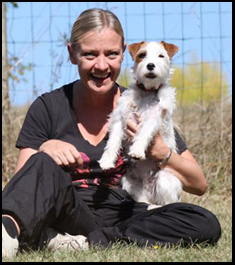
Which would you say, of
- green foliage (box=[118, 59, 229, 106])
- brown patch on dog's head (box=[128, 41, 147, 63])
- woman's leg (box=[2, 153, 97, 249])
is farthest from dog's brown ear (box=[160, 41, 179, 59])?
green foliage (box=[118, 59, 229, 106])

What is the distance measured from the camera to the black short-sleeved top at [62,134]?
3803 millimetres

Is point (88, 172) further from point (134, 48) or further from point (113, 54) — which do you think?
point (134, 48)

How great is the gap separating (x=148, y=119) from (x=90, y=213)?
2.89 feet

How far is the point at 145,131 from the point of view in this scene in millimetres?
4031

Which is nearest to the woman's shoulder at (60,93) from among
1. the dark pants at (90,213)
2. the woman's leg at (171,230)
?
the dark pants at (90,213)

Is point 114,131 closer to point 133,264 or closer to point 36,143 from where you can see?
point 36,143

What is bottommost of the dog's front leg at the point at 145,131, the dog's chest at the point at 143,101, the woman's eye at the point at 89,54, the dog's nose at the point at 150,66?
the dog's front leg at the point at 145,131

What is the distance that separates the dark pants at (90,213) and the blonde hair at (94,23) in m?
0.98

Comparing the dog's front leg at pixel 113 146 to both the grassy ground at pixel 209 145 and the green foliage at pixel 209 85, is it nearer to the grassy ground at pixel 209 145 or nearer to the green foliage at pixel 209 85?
the grassy ground at pixel 209 145

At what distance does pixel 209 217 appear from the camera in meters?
3.62

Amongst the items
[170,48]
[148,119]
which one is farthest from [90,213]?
[170,48]

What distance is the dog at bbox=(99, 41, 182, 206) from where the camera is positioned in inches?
157

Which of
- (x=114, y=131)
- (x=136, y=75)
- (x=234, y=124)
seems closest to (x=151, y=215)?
(x=114, y=131)

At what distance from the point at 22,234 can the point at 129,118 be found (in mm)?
1405
